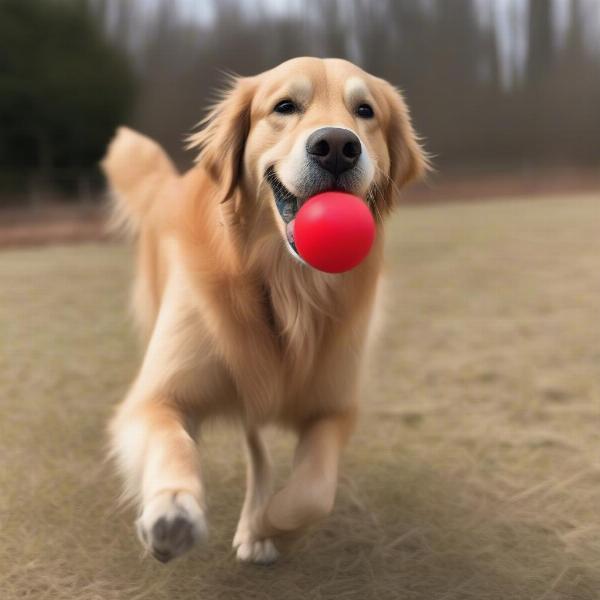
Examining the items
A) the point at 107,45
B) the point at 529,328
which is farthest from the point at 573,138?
the point at 529,328

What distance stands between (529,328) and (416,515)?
94.6 inches

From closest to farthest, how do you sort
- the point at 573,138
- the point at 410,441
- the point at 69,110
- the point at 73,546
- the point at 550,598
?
the point at 550,598, the point at 73,546, the point at 410,441, the point at 69,110, the point at 573,138

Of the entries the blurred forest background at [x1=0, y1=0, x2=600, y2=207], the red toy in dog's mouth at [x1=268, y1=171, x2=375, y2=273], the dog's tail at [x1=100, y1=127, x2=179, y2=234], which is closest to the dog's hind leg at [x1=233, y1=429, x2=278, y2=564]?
the red toy in dog's mouth at [x1=268, y1=171, x2=375, y2=273]

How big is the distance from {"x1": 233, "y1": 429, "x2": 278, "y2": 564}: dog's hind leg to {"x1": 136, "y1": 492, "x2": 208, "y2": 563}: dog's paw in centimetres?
35

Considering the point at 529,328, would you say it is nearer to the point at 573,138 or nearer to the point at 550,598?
the point at 550,598

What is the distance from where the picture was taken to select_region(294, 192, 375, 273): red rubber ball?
62.6 inches

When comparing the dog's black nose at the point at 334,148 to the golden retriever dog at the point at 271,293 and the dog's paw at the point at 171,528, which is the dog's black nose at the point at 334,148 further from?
the dog's paw at the point at 171,528

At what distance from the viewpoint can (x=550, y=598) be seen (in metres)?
1.62

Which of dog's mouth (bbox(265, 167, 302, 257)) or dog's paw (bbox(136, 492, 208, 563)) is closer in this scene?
dog's paw (bbox(136, 492, 208, 563))

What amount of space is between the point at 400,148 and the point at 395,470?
1039 millimetres

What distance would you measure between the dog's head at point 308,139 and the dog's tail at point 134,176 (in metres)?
0.89

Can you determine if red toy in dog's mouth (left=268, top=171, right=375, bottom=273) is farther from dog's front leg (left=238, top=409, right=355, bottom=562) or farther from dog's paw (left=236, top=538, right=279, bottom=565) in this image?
dog's paw (left=236, top=538, right=279, bottom=565)

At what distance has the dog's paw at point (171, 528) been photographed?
1350 millimetres

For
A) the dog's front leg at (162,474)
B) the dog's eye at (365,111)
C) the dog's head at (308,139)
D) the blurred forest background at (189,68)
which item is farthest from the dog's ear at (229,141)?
the blurred forest background at (189,68)
